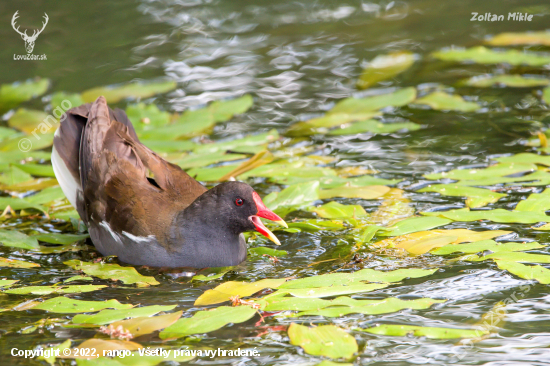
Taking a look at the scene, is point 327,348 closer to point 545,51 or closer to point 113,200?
point 113,200

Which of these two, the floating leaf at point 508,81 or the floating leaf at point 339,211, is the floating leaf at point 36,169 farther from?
the floating leaf at point 508,81

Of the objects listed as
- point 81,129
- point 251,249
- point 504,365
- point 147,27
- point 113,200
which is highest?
point 147,27

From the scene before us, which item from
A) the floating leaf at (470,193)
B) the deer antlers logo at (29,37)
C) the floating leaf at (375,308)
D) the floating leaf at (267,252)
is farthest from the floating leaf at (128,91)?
the floating leaf at (375,308)

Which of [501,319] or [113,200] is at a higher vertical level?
[113,200]

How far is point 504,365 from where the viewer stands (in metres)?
3.16

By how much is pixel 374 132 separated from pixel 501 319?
326cm

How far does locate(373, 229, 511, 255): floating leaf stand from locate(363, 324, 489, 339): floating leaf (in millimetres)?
930

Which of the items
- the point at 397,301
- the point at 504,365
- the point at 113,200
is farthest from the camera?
the point at 113,200

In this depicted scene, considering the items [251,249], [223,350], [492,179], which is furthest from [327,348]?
[492,179]

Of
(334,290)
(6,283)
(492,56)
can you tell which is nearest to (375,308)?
(334,290)

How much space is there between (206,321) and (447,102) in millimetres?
4466

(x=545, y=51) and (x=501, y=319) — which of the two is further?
(x=545, y=51)

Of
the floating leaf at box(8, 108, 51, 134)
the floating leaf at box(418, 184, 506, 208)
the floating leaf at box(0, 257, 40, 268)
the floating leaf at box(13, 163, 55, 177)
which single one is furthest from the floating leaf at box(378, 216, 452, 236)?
the floating leaf at box(8, 108, 51, 134)

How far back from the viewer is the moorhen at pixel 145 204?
14.3 feet
